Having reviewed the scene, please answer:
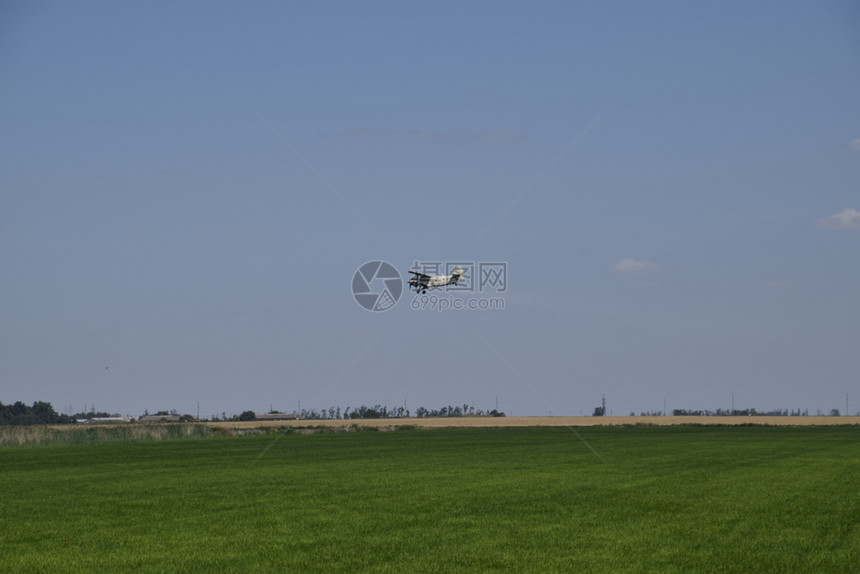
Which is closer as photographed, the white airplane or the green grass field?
the green grass field

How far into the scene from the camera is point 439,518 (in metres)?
25.1

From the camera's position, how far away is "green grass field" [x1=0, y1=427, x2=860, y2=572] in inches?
745

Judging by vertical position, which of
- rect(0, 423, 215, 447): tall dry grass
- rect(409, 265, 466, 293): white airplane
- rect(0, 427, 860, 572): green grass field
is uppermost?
rect(409, 265, 466, 293): white airplane

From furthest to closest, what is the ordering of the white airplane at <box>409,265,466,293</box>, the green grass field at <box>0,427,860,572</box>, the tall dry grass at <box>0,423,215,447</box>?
the tall dry grass at <box>0,423,215,447</box>, the white airplane at <box>409,265,466,293</box>, the green grass field at <box>0,427,860,572</box>

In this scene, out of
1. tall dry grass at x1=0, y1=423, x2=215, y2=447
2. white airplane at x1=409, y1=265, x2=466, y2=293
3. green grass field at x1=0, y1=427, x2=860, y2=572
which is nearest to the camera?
green grass field at x1=0, y1=427, x2=860, y2=572

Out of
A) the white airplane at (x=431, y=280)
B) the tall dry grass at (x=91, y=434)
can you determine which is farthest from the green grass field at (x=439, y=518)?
the tall dry grass at (x=91, y=434)

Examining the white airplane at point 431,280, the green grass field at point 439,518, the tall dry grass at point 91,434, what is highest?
the white airplane at point 431,280

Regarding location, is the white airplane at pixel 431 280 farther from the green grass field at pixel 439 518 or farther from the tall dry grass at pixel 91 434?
the tall dry grass at pixel 91 434

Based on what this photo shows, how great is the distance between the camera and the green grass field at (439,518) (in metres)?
18.9

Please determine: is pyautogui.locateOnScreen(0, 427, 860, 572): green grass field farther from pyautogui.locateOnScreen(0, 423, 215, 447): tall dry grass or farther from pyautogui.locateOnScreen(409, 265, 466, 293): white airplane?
pyautogui.locateOnScreen(0, 423, 215, 447): tall dry grass

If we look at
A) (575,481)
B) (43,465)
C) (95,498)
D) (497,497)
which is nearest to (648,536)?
(497,497)

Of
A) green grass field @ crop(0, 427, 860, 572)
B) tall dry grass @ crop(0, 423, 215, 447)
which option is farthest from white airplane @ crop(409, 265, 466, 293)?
tall dry grass @ crop(0, 423, 215, 447)

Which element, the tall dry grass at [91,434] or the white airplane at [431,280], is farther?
the tall dry grass at [91,434]

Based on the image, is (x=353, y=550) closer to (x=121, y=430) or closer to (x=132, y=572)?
(x=132, y=572)
